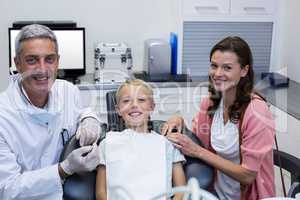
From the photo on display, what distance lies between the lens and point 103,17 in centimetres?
317

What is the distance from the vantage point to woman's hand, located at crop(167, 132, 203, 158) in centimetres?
169

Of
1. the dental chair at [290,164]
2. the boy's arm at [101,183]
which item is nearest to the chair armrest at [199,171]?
the boy's arm at [101,183]

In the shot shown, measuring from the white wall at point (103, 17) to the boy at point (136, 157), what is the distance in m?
1.44

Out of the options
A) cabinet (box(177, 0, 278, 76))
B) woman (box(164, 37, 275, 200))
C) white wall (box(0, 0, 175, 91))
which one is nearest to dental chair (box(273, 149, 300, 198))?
woman (box(164, 37, 275, 200))

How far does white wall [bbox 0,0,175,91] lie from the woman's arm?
167 cm

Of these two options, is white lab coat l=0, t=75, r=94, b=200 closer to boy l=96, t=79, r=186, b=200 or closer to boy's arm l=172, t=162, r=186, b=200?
boy l=96, t=79, r=186, b=200

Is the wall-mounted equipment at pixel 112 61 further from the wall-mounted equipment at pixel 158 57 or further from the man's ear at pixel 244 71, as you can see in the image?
the man's ear at pixel 244 71

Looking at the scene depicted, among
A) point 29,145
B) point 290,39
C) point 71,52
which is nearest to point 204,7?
point 290,39

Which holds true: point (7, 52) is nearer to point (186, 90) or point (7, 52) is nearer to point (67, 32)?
point (67, 32)

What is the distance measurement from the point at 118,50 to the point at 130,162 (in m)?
1.48

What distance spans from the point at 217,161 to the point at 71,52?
168cm

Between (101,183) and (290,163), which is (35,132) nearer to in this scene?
(101,183)

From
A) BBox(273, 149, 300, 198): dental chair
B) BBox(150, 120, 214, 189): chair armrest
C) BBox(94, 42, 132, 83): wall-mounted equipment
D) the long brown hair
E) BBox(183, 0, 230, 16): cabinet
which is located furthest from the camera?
BBox(183, 0, 230, 16): cabinet

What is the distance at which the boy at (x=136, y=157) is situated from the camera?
161 centimetres
